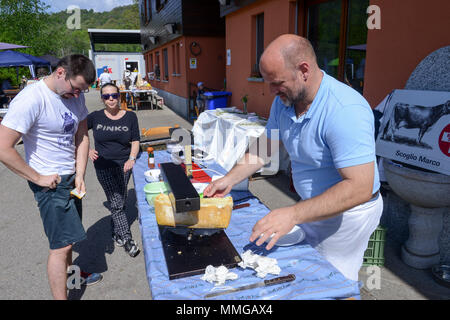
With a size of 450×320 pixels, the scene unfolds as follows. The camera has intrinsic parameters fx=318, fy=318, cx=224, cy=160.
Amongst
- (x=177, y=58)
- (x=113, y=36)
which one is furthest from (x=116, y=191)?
(x=113, y=36)

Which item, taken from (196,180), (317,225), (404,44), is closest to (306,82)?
(317,225)

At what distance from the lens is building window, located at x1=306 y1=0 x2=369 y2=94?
16.2ft

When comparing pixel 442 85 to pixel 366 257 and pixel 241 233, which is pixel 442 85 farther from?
pixel 241 233

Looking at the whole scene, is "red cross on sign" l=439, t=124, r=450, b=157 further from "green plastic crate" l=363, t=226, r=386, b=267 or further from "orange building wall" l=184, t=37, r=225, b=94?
"orange building wall" l=184, t=37, r=225, b=94

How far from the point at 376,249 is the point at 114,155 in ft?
9.55

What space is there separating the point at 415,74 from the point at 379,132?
2.34 feet

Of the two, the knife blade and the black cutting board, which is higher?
the black cutting board

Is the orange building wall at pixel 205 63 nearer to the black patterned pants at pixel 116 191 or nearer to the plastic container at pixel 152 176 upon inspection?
the black patterned pants at pixel 116 191

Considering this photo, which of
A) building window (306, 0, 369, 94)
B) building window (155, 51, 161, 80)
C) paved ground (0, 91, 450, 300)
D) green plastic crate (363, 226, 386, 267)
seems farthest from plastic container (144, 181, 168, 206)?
building window (155, 51, 161, 80)

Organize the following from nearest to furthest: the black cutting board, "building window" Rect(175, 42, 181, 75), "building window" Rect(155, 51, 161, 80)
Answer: the black cutting board → "building window" Rect(175, 42, 181, 75) → "building window" Rect(155, 51, 161, 80)

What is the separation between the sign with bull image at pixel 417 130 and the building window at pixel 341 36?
1.58 metres

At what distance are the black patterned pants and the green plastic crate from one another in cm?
255

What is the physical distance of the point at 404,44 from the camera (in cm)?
383

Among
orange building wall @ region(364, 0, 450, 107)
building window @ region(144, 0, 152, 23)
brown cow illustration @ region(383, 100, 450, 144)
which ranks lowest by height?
brown cow illustration @ region(383, 100, 450, 144)
